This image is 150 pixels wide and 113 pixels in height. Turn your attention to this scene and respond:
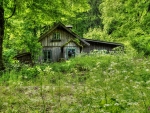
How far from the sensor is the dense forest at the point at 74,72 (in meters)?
5.42

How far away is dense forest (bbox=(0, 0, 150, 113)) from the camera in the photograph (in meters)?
5.42

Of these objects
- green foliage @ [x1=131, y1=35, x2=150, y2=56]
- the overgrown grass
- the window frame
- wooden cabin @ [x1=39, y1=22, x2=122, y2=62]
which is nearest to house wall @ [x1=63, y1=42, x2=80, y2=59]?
wooden cabin @ [x1=39, y1=22, x2=122, y2=62]

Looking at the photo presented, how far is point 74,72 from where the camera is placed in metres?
13.1

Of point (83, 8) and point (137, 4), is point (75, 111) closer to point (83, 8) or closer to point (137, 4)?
point (83, 8)

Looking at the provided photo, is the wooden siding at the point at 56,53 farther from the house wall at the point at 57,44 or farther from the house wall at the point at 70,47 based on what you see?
the house wall at the point at 70,47

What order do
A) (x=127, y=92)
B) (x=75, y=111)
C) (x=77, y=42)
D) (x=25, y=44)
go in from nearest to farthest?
(x=75, y=111), (x=127, y=92), (x=25, y=44), (x=77, y=42)

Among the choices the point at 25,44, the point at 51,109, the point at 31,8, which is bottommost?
the point at 51,109

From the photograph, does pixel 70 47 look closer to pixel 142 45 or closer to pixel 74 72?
pixel 142 45

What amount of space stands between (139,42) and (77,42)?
38.0 feet

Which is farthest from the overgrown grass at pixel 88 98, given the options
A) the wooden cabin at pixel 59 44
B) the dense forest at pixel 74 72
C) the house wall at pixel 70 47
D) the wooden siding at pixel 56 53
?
the wooden siding at pixel 56 53

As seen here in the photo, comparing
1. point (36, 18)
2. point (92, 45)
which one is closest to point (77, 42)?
point (92, 45)

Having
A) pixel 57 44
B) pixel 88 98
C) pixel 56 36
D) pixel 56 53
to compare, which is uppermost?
pixel 56 36

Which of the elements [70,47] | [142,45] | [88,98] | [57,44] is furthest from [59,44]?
[88,98]

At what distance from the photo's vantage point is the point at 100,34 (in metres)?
45.4
